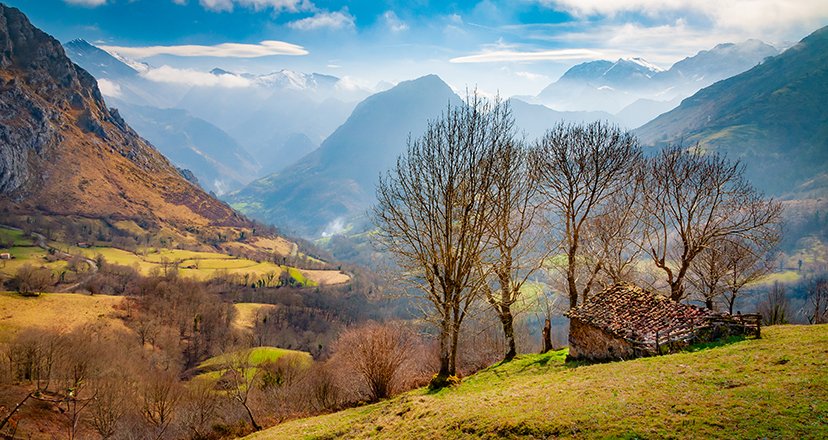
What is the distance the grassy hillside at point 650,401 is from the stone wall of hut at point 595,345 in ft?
4.03

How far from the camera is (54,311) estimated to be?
9731 centimetres

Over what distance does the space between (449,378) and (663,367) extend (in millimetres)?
11900

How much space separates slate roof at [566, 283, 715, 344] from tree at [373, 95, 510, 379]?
267 inches

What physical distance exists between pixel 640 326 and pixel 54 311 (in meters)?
119

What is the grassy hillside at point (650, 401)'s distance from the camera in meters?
12.9

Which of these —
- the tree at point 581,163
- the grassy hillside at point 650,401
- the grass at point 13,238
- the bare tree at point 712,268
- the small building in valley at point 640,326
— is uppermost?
the grass at point 13,238

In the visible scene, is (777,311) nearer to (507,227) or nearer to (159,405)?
(507,227)

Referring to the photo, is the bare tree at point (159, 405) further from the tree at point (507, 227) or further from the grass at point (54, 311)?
the grass at point (54, 311)

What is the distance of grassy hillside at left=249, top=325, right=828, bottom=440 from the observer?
12.9 meters

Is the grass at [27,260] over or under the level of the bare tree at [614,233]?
over

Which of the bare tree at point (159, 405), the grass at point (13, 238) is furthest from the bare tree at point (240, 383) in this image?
the grass at point (13, 238)

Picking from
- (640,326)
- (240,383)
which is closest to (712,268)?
(640,326)

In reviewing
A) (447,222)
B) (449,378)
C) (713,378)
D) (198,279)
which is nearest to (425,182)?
(447,222)

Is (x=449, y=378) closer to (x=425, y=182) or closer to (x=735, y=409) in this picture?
(x=425, y=182)
